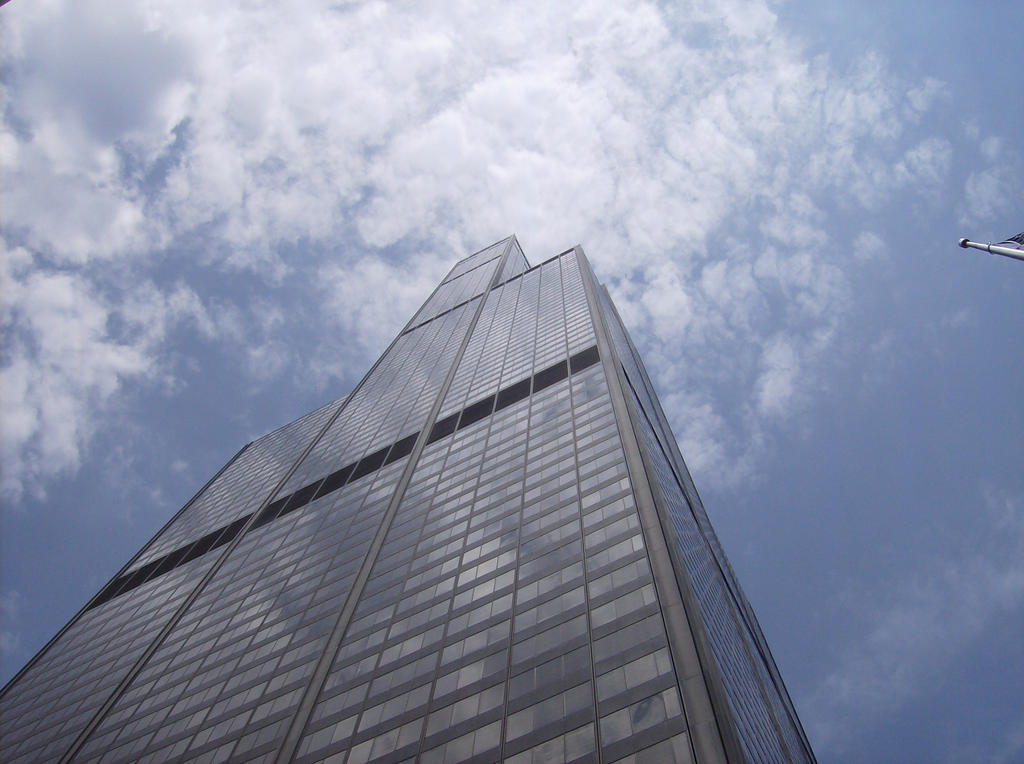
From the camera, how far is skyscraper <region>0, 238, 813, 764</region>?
1223 inches

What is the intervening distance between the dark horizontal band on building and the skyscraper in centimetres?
40

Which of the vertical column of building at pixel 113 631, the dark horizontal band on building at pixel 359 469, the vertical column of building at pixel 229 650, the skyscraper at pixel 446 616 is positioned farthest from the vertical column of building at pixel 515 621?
the vertical column of building at pixel 113 631

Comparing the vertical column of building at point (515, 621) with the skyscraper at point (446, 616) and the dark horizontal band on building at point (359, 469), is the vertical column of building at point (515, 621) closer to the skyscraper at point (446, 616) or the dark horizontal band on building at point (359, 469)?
the skyscraper at point (446, 616)

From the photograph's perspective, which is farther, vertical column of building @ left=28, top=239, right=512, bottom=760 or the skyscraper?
vertical column of building @ left=28, top=239, right=512, bottom=760

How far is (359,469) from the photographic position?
80.4 metres

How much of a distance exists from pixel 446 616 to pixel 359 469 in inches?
1633

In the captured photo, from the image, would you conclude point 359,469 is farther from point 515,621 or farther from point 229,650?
point 515,621

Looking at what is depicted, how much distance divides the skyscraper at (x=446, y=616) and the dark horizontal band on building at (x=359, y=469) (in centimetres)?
40

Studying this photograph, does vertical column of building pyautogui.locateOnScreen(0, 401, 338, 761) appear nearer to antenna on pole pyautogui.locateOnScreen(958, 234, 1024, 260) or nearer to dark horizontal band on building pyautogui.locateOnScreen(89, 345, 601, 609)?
dark horizontal band on building pyautogui.locateOnScreen(89, 345, 601, 609)

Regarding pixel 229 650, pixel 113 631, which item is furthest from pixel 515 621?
pixel 113 631

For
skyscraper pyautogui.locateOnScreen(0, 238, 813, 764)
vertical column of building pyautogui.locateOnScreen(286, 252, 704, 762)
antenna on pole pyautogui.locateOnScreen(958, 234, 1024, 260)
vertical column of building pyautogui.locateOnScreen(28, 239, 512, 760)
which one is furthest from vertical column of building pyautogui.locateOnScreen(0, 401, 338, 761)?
antenna on pole pyautogui.locateOnScreen(958, 234, 1024, 260)

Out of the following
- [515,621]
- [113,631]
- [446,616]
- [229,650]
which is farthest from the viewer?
[113,631]

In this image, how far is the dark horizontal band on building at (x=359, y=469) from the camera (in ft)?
251

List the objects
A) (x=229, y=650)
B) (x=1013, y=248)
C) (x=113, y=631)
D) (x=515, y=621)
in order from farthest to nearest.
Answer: (x=113, y=631)
(x=229, y=650)
(x=515, y=621)
(x=1013, y=248)
